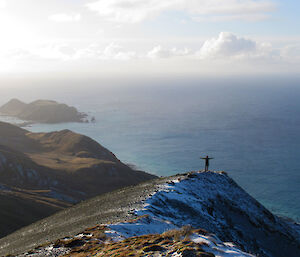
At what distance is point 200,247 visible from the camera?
1385cm

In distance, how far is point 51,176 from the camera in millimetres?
83000

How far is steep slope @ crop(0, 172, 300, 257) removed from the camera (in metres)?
21.0

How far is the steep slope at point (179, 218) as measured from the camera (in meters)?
21.0

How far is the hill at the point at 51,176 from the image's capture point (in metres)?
54.2

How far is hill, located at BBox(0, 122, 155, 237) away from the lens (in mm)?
54203

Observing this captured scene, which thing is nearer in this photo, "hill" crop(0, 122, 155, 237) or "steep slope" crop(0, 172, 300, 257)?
"steep slope" crop(0, 172, 300, 257)

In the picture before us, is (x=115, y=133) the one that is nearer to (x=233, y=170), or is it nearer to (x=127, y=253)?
(x=233, y=170)

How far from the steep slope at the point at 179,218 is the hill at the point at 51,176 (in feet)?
75.2

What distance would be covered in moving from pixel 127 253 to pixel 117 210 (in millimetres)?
11339

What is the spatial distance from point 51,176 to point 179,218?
222ft

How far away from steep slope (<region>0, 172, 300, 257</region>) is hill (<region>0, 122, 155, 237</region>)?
22914 mm

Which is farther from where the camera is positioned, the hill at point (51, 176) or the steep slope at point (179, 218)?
the hill at point (51, 176)

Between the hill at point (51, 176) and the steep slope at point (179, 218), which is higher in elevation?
the steep slope at point (179, 218)

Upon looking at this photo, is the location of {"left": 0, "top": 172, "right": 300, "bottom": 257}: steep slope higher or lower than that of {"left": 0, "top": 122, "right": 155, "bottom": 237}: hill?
higher
